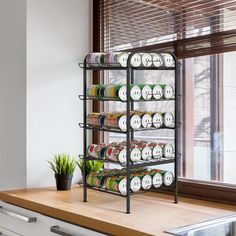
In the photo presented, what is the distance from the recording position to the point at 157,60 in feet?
7.36

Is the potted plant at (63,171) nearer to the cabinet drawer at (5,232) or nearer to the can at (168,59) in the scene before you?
the cabinet drawer at (5,232)

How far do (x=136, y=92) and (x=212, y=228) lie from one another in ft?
2.23

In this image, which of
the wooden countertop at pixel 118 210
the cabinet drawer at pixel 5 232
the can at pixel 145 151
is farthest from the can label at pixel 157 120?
the cabinet drawer at pixel 5 232

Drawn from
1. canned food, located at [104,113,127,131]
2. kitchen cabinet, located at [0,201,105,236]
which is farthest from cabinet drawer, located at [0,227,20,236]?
canned food, located at [104,113,127,131]

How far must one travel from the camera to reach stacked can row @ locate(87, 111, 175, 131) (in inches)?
Result: 85.0

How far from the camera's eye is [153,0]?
8.70 feet

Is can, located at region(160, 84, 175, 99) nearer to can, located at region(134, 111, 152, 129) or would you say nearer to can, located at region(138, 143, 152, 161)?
can, located at region(134, 111, 152, 129)

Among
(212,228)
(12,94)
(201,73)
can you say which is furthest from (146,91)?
(12,94)

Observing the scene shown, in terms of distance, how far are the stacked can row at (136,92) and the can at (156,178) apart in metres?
0.35

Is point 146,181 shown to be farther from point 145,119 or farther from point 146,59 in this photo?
point 146,59

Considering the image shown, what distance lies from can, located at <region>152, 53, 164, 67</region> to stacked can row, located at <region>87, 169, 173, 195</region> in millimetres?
507

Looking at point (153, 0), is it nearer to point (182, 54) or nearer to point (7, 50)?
point (182, 54)

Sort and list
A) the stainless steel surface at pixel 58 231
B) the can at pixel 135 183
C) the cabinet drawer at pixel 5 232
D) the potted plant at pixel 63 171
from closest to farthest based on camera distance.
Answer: the stainless steel surface at pixel 58 231
the can at pixel 135 183
the cabinet drawer at pixel 5 232
the potted plant at pixel 63 171

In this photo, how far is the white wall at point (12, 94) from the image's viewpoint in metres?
2.74
